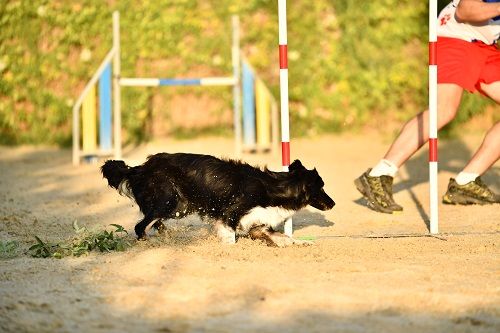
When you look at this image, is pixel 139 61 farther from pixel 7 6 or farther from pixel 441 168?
pixel 441 168

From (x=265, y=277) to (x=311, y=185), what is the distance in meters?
1.41

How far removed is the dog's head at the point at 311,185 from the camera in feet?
20.1

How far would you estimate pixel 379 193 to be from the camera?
748cm

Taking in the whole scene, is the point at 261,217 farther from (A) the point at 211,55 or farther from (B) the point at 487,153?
(A) the point at 211,55

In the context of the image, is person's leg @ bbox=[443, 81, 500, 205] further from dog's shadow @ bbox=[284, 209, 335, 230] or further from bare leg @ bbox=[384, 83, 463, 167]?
dog's shadow @ bbox=[284, 209, 335, 230]

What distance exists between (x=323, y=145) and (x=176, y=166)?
19.5ft

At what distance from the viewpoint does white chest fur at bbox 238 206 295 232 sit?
19.5 feet

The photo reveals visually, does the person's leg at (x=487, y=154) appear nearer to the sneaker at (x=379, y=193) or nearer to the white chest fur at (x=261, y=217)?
the sneaker at (x=379, y=193)

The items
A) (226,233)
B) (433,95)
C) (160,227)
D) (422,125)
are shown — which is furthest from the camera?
(422,125)

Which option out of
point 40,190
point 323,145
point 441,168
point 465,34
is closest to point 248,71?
point 323,145

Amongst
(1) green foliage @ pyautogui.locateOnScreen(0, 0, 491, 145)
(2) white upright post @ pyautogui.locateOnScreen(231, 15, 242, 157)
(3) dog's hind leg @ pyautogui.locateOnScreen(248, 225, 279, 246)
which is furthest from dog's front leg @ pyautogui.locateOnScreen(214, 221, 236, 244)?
(1) green foliage @ pyautogui.locateOnScreen(0, 0, 491, 145)

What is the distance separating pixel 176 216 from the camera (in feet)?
19.9

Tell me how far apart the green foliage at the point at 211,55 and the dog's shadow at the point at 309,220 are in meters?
4.77

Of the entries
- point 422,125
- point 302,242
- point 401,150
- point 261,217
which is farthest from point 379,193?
point 261,217
